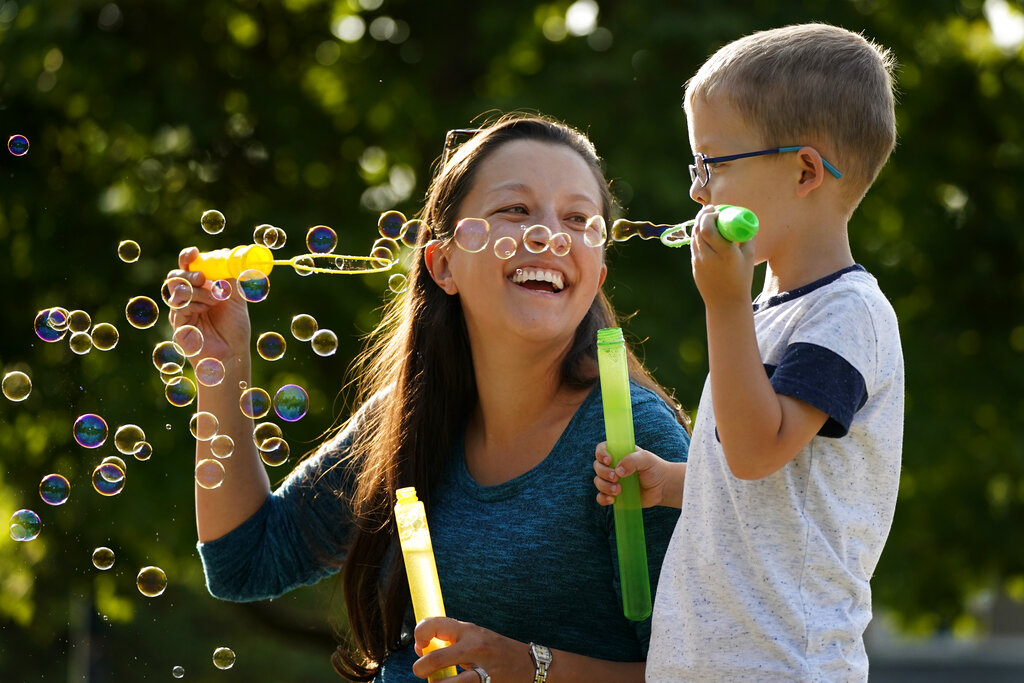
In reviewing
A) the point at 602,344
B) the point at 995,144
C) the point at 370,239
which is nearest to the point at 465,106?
the point at 370,239

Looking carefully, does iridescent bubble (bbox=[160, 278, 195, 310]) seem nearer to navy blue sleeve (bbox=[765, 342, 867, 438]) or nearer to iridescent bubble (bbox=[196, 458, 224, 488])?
iridescent bubble (bbox=[196, 458, 224, 488])

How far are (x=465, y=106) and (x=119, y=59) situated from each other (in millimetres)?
1477

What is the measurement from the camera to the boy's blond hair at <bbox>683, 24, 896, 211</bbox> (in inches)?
70.4

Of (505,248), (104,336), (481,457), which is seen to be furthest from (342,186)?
(505,248)

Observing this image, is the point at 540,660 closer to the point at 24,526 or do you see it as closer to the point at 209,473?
the point at 209,473

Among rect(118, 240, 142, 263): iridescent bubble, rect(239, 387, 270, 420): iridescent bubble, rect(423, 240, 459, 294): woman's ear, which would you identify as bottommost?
rect(239, 387, 270, 420): iridescent bubble

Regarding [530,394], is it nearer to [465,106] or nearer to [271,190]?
[465,106]

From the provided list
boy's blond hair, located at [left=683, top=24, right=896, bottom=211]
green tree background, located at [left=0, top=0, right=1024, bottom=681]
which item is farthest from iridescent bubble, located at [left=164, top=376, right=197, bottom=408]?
green tree background, located at [left=0, top=0, right=1024, bottom=681]

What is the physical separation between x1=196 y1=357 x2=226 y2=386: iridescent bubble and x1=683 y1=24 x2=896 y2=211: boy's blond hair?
48.7 inches

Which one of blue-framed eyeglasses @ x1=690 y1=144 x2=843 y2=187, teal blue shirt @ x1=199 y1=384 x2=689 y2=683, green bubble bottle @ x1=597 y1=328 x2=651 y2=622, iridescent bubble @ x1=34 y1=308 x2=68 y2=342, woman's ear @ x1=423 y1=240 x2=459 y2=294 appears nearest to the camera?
A: blue-framed eyeglasses @ x1=690 y1=144 x2=843 y2=187

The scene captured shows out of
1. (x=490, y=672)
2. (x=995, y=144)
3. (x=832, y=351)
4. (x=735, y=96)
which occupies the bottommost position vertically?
(x=490, y=672)

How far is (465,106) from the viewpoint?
5.33 m

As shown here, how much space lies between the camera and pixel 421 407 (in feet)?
8.54

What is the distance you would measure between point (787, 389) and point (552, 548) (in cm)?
75
